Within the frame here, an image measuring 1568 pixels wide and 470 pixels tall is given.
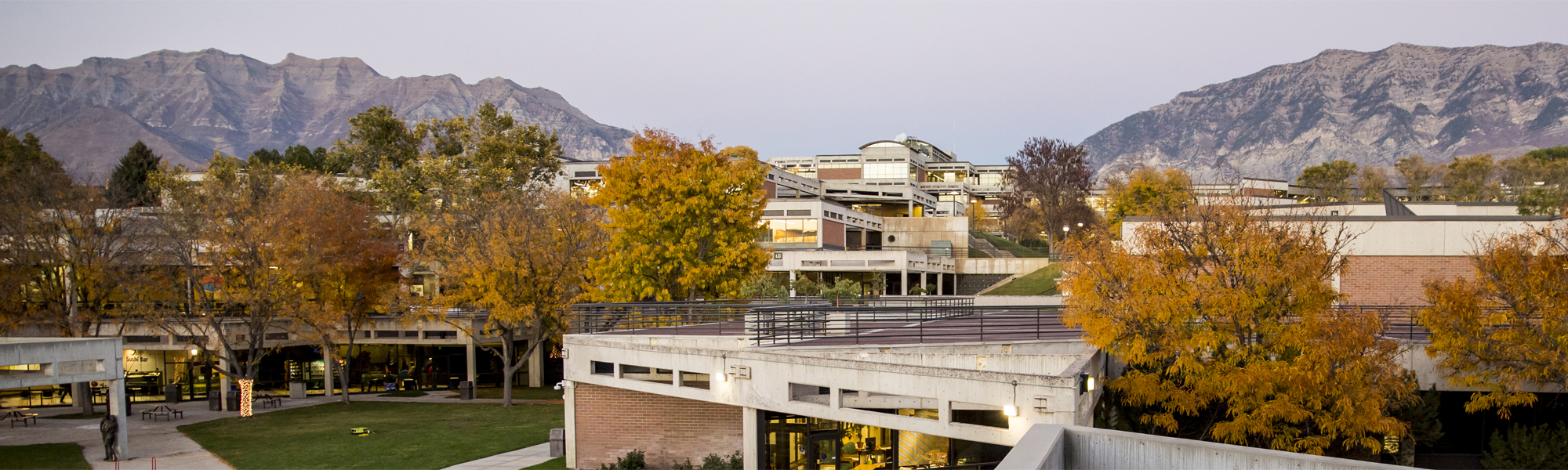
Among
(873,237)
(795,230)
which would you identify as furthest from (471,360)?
(873,237)

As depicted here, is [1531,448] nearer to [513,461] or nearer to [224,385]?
[513,461]

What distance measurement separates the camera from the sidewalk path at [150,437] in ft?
83.3

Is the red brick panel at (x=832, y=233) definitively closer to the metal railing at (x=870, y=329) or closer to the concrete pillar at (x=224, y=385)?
the concrete pillar at (x=224, y=385)

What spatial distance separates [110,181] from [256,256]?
3463cm

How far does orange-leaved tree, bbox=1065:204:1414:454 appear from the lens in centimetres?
1595

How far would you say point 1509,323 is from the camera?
1764 centimetres

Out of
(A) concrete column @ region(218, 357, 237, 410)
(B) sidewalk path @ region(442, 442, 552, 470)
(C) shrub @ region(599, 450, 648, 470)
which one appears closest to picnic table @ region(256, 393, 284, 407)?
(A) concrete column @ region(218, 357, 237, 410)

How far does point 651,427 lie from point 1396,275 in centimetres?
2294

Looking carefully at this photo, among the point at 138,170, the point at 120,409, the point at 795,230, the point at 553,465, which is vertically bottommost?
the point at 553,465

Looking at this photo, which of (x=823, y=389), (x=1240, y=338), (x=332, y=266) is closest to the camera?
(x=1240, y=338)

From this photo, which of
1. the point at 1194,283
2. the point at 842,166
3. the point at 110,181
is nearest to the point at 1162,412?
the point at 1194,283

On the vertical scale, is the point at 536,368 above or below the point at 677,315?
below

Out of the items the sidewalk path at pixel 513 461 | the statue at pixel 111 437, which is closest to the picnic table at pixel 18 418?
the statue at pixel 111 437

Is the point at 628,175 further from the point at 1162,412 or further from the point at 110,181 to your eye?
the point at 110,181
